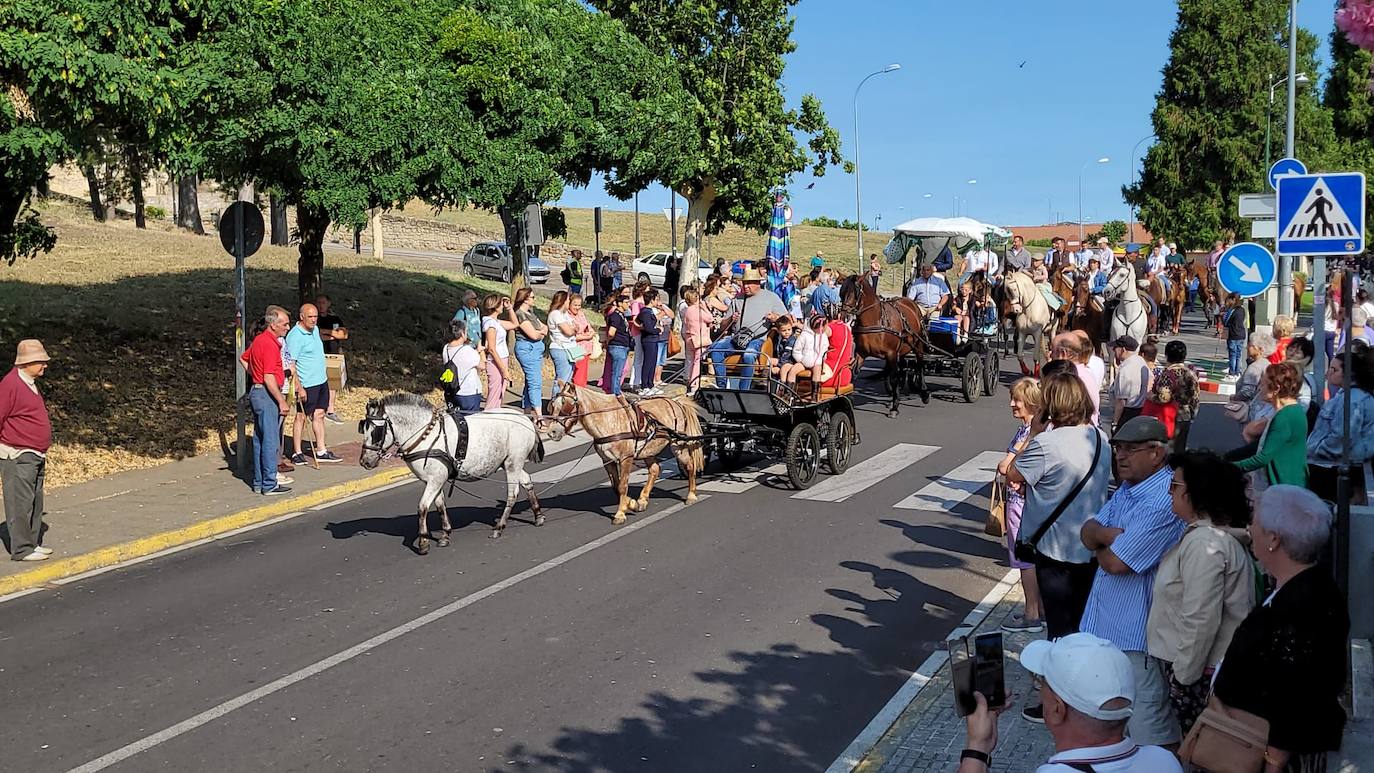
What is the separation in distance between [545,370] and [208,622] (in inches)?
589

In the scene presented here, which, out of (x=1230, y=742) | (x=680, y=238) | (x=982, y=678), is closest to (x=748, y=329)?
(x=1230, y=742)

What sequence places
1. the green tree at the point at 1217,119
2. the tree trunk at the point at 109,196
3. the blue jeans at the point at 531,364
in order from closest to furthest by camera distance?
the blue jeans at the point at 531,364 → the tree trunk at the point at 109,196 → the green tree at the point at 1217,119

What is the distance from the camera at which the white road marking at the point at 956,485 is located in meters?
13.0

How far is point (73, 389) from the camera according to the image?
16969 millimetres

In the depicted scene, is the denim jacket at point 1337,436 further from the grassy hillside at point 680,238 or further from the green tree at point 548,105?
the grassy hillside at point 680,238

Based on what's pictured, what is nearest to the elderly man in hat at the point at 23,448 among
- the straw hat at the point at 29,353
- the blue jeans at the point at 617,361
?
the straw hat at the point at 29,353

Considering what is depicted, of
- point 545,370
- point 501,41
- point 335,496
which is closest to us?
point 335,496

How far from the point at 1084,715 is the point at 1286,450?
5.33m

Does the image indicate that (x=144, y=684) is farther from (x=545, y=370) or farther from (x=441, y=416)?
(x=545, y=370)

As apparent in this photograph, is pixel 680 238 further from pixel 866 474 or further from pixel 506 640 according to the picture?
pixel 506 640

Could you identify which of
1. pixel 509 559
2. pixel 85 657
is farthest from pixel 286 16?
pixel 85 657

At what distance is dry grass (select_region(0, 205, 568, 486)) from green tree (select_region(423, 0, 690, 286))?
10.6ft

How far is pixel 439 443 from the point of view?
35.3 feet

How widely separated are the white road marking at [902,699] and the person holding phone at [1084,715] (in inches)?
124
